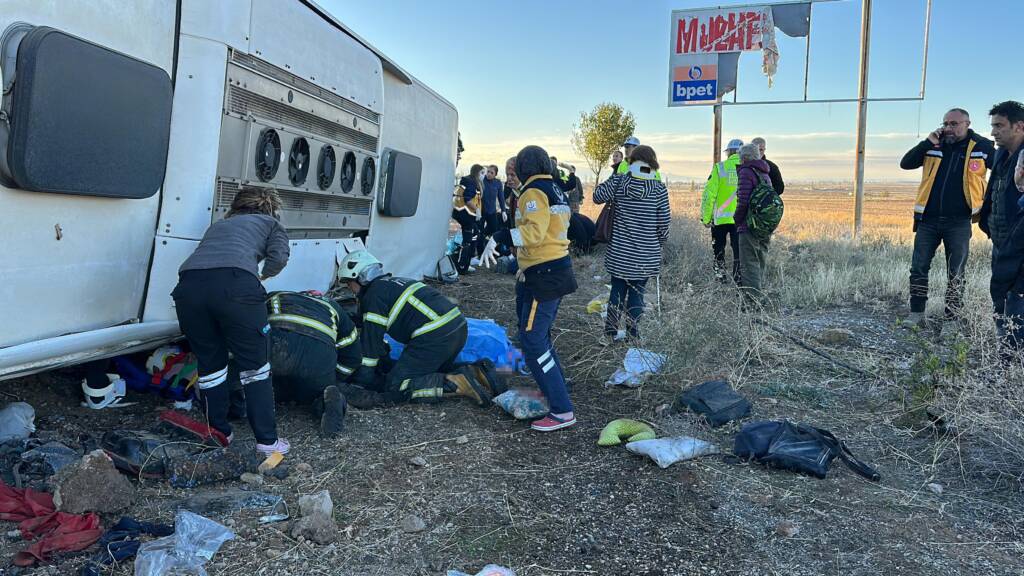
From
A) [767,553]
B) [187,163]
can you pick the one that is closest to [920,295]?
[767,553]

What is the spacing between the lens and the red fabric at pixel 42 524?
2.82m

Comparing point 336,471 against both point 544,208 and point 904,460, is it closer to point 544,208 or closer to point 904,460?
point 544,208

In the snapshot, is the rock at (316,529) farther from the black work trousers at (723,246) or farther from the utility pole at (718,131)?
the utility pole at (718,131)

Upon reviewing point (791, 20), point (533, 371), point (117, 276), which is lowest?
point (533, 371)

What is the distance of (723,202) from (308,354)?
17.9 feet

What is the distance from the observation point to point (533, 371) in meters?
4.59

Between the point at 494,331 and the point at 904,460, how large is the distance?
3.00 meters

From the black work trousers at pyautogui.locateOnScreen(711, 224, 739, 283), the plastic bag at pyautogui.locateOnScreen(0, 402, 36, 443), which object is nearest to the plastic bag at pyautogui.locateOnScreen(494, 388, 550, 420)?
the plastic bag at pyautogui.locateOnScreen(0, 402, 36, 443)

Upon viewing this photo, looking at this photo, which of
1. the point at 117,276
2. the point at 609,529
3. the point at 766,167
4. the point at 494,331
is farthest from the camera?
the point at 766,167

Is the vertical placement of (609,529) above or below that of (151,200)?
below

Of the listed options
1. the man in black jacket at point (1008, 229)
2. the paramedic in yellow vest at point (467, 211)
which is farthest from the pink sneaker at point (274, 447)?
the paramedic in yellow vest at point (467, 211)

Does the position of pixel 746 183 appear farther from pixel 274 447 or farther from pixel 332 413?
pixel 274 447

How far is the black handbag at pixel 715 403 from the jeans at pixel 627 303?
1.37 m

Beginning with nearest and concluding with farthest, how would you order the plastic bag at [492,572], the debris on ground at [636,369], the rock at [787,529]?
the plastic bag at [492,572] < the rock at [787,529] < the debris on ground at [636,369]
